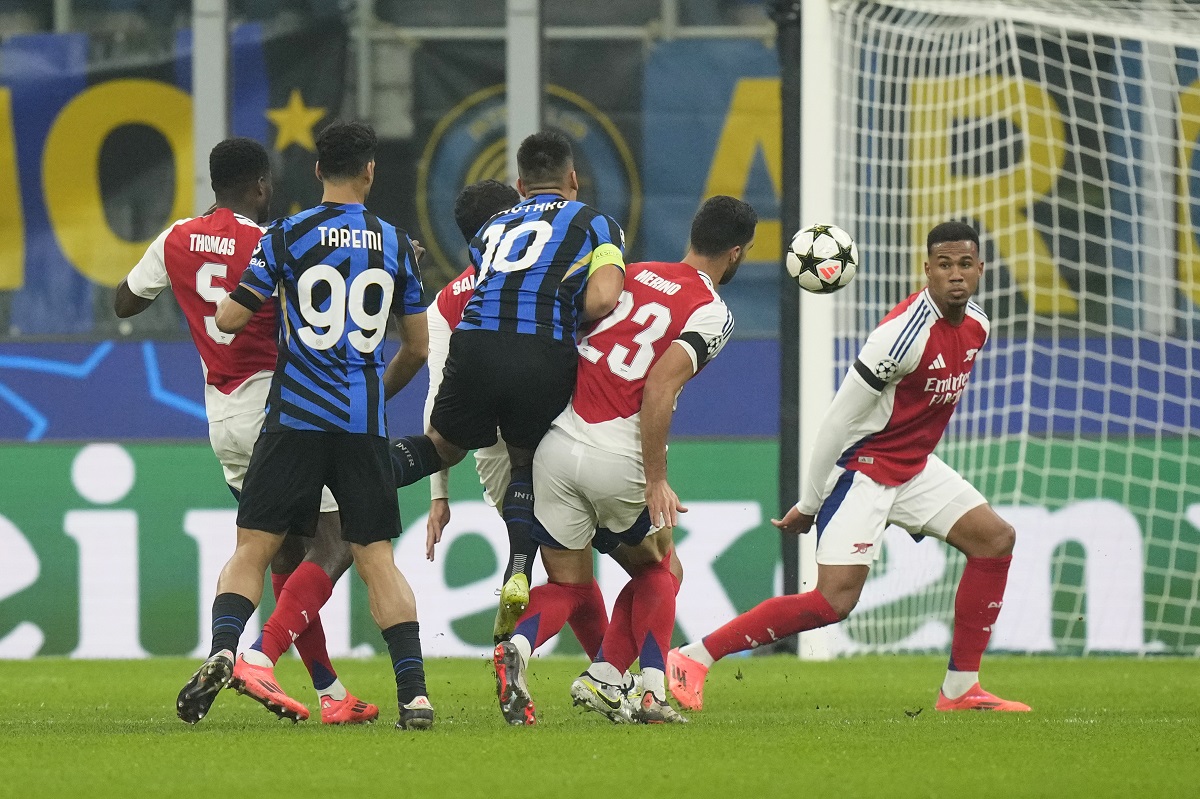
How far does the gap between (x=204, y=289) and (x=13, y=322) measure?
6078mm

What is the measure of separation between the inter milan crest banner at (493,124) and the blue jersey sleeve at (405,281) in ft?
19.8

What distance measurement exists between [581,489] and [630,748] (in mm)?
1033

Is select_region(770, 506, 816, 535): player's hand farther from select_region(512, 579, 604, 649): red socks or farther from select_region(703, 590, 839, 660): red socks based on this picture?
select_region(512, 579, 604, 649): red socks

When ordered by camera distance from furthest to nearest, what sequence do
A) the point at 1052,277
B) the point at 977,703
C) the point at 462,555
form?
the point at 1052,277
the point at 462,555
the point at 977,703

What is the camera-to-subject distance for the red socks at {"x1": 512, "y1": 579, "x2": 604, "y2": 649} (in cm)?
601

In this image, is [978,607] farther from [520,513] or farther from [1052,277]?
[1052,277]

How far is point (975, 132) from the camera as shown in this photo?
10875 mm

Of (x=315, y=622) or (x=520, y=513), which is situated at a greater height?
(x=520, y=513)

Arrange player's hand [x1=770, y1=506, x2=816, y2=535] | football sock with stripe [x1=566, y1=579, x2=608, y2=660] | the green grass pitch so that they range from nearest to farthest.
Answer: the green grass pitch < football sock with stripe [x1=566, y1=579, x2=608, y2=660] < player's hand [x1=770, y1=506, x2=816, y2=535]

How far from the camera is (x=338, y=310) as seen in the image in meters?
5.79

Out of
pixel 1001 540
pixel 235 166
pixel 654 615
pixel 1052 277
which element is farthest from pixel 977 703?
pixel 1052 277

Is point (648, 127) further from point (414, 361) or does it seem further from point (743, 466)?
point (414, 361)

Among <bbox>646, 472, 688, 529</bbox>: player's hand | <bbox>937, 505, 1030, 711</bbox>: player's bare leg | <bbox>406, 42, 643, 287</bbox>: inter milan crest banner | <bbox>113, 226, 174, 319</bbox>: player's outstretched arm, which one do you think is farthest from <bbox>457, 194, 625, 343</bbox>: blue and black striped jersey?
<bbox>406, 42, 643, 287</bbox>: inter milan crest banner

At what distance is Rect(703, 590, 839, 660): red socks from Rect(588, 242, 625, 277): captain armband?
4.75 ft
